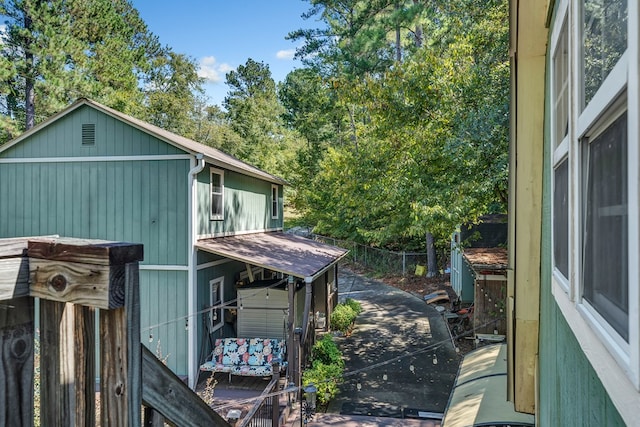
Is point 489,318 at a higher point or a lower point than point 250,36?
lower

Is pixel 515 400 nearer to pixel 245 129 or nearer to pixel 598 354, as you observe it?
pixel 598 354

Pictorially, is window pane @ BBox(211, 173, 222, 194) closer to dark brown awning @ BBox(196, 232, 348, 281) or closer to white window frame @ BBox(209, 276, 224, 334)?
dark brown awning @ BBox(196, 232, 348, 281)

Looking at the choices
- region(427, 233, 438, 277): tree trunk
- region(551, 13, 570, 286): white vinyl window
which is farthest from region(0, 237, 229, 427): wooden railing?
region(427, 233, 438, 277): tree trunk

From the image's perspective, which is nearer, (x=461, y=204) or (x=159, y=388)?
(x=159, y=388)

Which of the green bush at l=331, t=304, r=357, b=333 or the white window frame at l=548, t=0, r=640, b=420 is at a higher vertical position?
the white window frame at l=548, t=0, r=640, b=420

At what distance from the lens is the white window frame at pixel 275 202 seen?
50.2 feet

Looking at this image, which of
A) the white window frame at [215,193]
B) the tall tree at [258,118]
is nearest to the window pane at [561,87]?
the white window frame at [215,193]

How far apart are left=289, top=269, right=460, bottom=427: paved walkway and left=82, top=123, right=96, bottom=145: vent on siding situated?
25.4 feet

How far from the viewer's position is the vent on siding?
379 inches

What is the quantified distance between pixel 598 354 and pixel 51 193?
11.4 metres

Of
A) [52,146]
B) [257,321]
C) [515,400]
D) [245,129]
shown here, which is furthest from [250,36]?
[515,400]

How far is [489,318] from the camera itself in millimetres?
10281

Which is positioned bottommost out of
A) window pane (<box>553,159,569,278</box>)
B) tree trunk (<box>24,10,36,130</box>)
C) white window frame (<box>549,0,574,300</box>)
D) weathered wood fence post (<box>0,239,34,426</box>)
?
weathered wood fence post (<box>0,239,34,426</box>)

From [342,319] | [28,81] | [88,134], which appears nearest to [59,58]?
[28,81]
